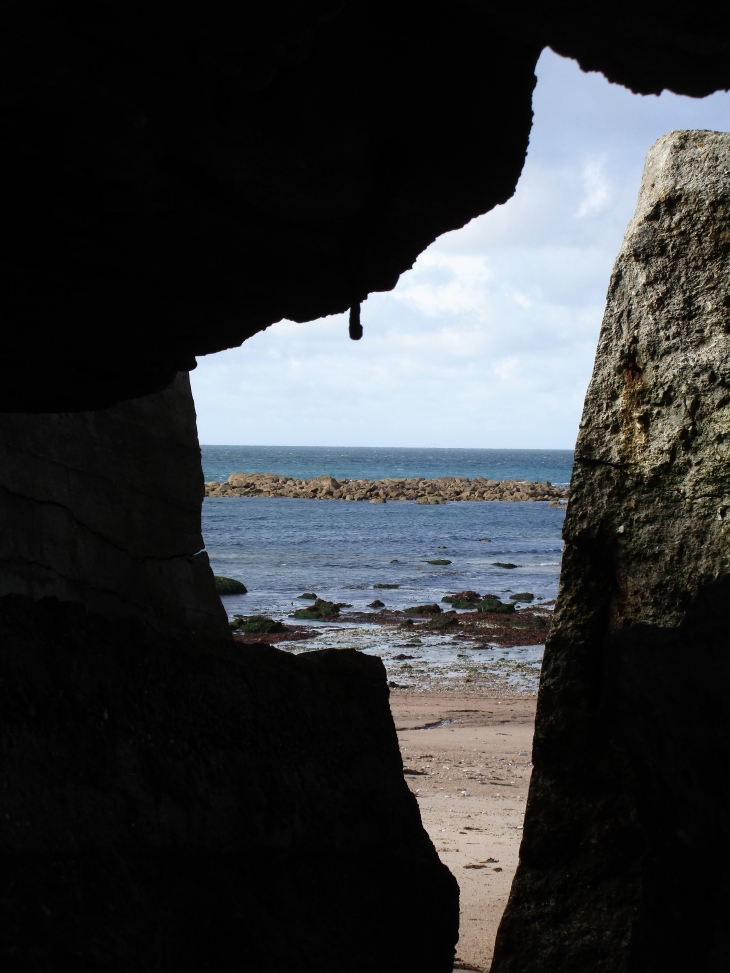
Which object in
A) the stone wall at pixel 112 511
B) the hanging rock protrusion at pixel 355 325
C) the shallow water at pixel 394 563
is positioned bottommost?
the shallow water at pixel 394 563

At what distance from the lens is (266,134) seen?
2137 mm

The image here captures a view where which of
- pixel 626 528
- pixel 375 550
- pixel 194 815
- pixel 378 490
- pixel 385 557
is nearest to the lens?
pixel 194 815

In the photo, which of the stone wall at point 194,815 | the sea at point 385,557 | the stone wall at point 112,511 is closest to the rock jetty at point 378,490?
the sea at point 385,557

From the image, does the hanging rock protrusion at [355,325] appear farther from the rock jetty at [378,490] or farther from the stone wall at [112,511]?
the rock jetty at [378,490]

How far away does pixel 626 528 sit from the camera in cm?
361

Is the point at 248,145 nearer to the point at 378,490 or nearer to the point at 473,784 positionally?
the point at 473,784

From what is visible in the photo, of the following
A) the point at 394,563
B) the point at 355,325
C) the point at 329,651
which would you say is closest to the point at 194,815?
the point at 329,651

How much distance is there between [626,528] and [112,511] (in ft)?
8.12

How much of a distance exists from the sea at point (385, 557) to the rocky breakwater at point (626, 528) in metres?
8.72

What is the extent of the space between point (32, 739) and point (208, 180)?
1.44 metres

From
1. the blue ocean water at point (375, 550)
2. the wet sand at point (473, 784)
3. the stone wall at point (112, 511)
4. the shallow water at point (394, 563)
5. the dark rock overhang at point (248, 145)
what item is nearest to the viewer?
the dark rock overhang at point (248, 145)

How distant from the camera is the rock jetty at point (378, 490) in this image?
55.1 metres

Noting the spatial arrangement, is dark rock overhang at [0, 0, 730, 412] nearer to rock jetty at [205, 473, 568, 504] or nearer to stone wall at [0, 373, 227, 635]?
stone wall at [0, 373, 227, 635]

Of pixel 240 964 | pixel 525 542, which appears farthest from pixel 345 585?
pixel 240 964
